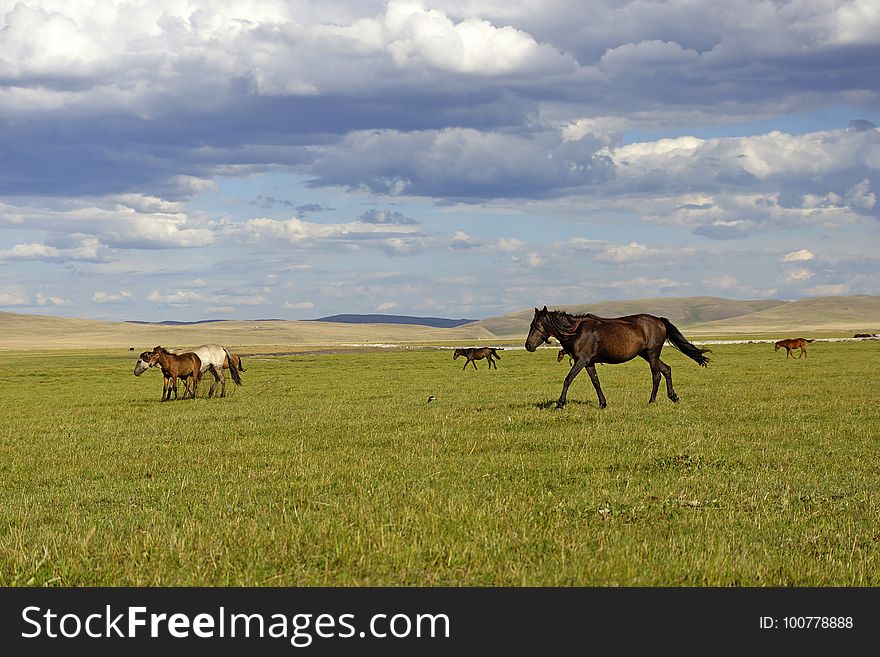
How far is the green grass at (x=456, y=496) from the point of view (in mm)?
7477

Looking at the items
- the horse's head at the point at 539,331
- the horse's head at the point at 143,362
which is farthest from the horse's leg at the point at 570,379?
the horse's head at the point at 143,362

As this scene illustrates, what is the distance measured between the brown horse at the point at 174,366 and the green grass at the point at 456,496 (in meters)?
6.91

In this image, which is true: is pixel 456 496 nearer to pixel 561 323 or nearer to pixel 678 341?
pixel 561 323

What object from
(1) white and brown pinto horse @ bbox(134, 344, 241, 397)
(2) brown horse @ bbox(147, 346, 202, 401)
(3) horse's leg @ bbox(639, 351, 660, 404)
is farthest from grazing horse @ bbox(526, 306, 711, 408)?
(1) white and brown pinto horse @ bbox(134, 344, 241, 397)

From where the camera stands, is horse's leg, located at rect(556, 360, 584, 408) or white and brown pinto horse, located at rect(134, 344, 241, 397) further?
white and brown pinto horse, located at rect(134, 344, 241, 397)

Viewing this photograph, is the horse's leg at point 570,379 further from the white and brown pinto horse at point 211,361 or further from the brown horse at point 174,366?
the white and brown pinto horse at point 211,361

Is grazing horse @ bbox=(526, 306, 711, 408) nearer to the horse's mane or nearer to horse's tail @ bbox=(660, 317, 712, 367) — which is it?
the horse's mane
